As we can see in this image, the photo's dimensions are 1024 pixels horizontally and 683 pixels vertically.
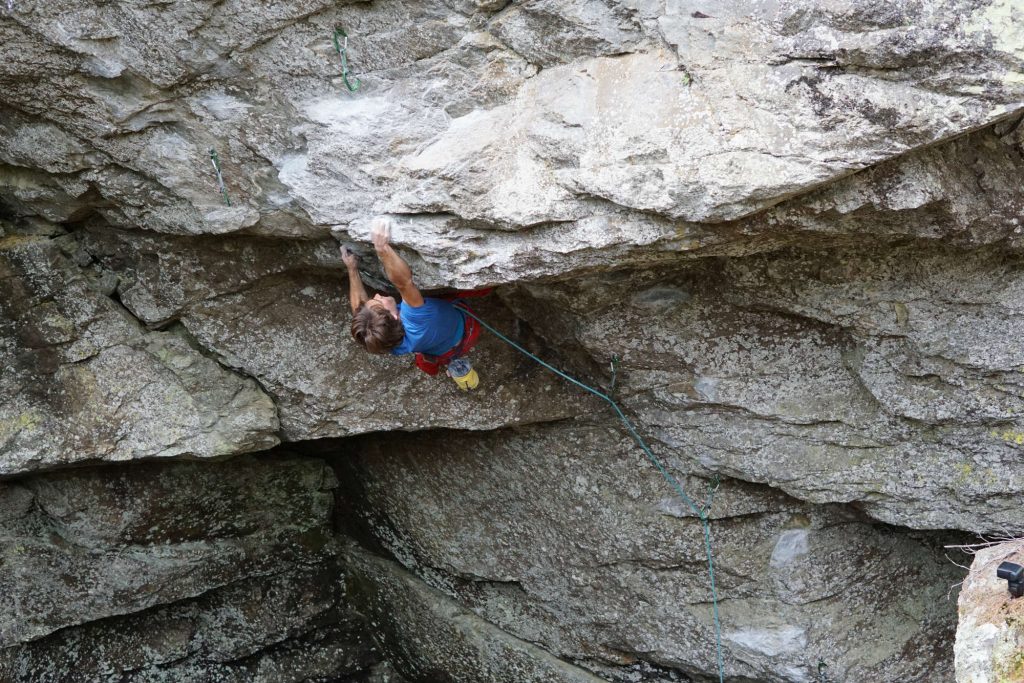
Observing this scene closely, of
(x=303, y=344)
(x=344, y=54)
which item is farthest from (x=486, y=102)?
(x=303, y=344)

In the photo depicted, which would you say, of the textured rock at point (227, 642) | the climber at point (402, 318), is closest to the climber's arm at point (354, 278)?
the climber at point (402, 318)

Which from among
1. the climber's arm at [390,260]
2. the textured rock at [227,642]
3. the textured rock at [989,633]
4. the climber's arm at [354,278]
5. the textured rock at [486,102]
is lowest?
the textured rock at [227,642]

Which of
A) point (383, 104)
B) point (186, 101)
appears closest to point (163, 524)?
point (186, 101)

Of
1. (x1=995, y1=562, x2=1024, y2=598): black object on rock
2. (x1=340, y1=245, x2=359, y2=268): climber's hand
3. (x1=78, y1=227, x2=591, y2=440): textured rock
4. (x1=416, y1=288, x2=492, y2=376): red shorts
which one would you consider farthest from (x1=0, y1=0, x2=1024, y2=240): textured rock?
(x1=995, y1=562, x2=1024, y2=598): black object on rock

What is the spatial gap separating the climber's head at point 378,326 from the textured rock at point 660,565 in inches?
56.3

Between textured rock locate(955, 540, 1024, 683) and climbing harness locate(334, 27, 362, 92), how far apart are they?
3071 mm

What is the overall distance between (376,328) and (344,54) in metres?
1.11

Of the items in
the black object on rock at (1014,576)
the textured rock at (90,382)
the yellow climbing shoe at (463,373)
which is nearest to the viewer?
the black object on rock at (1014,576)

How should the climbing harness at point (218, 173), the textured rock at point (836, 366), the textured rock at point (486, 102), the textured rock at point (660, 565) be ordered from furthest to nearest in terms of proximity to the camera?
the textured rock at point (660, 565)
the climbing harness at point (218, 173)
the textured rock at point (836, 366)
the textured rock at point (486, 102)

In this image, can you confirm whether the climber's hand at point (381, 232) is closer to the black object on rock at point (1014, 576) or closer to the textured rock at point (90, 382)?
the textured rock at point (90, 382)

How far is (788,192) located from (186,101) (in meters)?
2.42

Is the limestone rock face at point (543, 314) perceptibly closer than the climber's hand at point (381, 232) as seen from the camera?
Yes

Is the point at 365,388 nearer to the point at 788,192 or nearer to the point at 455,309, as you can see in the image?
the point at 455,309

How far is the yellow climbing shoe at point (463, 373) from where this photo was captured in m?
4.59
